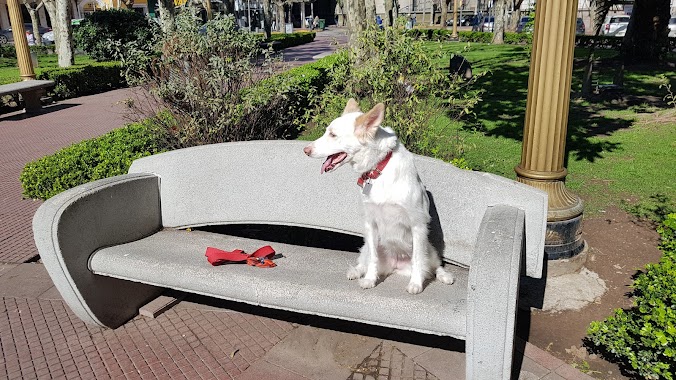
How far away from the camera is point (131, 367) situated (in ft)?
12.1

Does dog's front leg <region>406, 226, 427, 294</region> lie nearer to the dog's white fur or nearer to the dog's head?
the dog's white fur

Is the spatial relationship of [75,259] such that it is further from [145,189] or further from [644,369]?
[644,369]

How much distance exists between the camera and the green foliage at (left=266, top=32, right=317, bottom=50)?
113 ft

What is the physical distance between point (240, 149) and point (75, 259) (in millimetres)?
1546

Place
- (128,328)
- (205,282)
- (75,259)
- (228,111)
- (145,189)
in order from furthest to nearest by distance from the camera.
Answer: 1. (228,111)
2. (145,189)
3. (128,328)
4. (75,259)
5. (205,282)

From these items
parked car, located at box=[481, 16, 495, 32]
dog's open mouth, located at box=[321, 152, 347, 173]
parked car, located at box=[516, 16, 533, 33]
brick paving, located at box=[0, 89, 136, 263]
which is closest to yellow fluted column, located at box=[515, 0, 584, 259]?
dog's open mouth, located at box=[321, 152, 347, 173]

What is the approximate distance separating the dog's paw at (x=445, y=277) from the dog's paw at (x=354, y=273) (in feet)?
1.68

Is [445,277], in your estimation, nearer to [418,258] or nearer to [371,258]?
[418,258]

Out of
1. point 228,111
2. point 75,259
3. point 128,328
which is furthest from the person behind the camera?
point 228,111

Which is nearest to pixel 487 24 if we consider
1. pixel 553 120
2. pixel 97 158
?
pixel 97 158

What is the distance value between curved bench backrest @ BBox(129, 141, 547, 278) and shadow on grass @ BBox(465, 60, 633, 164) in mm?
4466

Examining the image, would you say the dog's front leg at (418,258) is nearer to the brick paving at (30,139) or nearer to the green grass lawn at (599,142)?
the green grass lawn at (599,142)

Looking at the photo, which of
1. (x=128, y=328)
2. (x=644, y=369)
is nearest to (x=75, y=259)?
(x=128, y=328)

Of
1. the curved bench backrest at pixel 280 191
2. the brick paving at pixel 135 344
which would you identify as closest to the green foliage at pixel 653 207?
the curved bench backrest at pixel 280 191
